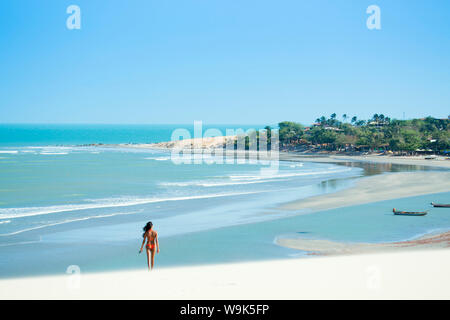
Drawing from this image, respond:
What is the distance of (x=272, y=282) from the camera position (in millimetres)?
9281

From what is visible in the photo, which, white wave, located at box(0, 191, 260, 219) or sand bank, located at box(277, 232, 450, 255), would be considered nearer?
sand bank, located at box(277, 232, 450, 255)

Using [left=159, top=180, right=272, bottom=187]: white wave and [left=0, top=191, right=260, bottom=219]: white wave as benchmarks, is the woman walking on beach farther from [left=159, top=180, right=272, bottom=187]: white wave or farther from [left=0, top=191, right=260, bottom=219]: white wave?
[left=159, top=180, right=272, bottom=187]: white wave

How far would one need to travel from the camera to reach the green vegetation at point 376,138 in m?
64.0

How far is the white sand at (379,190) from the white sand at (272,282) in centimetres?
1040

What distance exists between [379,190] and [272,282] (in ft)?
66.9

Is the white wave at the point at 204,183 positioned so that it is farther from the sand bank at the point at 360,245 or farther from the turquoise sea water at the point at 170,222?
the sand bank at the point at 360,245

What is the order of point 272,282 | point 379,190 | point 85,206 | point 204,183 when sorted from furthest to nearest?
point 204,183
point 379,190
point 85,206
point 272,282

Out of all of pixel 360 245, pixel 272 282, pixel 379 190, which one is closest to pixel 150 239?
pixel 272 282

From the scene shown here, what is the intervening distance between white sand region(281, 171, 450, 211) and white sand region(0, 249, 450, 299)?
10.4m

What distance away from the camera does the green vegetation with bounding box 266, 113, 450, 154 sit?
6397 cm
